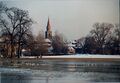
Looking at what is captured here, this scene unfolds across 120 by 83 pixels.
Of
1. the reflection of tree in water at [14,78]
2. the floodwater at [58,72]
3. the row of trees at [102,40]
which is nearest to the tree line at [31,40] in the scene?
the row of trees at [102,40]

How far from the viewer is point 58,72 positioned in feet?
14.4

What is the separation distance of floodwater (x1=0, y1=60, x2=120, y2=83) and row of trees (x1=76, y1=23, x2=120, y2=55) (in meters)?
0.19

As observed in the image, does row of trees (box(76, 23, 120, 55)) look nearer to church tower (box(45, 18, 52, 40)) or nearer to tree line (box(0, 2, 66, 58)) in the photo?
tree line (box(0, 2, 66, 58))

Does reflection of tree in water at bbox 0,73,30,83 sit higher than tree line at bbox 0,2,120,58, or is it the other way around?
tree line at bbox 0,2,120,58

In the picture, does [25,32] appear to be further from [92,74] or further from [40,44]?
[92,74]

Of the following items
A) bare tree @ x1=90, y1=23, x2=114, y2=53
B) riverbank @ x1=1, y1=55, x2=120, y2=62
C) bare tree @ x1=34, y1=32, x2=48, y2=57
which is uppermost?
bare tree @ x1=90, y1=23, x2=114, y2=53

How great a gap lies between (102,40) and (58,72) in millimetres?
788

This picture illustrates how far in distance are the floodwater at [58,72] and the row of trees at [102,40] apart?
0.62 ft

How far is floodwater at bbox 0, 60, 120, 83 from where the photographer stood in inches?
171

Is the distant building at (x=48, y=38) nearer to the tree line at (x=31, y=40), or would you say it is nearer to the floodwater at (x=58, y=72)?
the tree line at (x=31, y=40)

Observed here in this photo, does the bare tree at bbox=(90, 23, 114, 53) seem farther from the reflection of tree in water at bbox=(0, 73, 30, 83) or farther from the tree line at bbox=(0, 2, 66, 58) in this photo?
the reflection of tree in water at bbox=(0, 73, 30, 83)

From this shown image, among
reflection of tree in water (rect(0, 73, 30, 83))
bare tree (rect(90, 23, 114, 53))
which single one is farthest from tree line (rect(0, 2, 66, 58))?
bare tree (rect(90, 23, 114, 53))

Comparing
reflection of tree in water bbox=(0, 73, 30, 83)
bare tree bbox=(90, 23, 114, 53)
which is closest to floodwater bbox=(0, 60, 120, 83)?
reflection of tree in water bbox=(0, 73, 30, 83)

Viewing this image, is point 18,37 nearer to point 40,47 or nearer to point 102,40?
point 40,47
